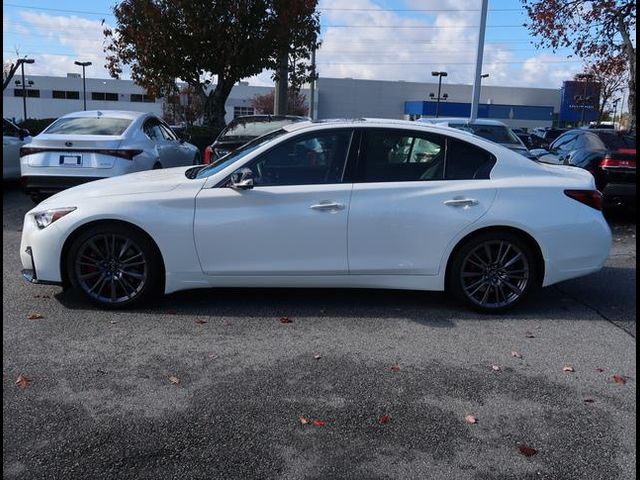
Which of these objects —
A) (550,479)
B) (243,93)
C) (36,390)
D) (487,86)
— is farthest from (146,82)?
(487,86)

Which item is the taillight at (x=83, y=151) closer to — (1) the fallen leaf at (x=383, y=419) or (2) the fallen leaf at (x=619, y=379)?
(1) the fallen leaf at (x=383, y=419)

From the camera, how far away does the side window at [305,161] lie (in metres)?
5.16

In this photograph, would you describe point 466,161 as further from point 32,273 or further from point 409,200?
point 32,273

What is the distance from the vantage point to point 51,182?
8.60 meters

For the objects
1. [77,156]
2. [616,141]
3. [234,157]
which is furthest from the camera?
[616,141]

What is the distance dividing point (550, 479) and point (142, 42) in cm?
1692

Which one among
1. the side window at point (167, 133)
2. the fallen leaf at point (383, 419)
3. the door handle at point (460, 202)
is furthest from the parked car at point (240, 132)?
the fallen leaf at point (383, 419)

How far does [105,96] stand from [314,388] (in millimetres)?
84035

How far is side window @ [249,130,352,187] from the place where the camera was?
516 cm

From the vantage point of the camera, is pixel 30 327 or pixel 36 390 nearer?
pixel 36 390

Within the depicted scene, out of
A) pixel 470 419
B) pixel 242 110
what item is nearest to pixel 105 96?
pixel 242 110

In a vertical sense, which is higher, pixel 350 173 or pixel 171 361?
pixel 350 173

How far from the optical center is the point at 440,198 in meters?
5.14

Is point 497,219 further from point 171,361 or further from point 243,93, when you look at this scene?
point 243,93
